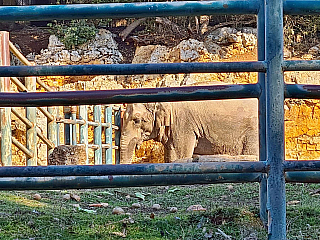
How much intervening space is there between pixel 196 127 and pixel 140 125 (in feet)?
3.19

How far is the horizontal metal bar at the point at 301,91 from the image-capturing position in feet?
4.68

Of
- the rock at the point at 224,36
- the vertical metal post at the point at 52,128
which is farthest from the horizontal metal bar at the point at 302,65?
the rock at the point at 224,36

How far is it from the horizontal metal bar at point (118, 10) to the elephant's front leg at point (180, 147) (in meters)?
6.65

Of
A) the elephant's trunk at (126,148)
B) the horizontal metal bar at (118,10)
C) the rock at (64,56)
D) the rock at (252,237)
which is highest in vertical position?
the rock at (64,56)

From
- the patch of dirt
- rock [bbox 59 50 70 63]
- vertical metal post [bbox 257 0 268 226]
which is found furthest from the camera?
the patch of dirt

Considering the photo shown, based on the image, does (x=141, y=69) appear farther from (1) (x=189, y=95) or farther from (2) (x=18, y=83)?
(2) (x=18, y=83)

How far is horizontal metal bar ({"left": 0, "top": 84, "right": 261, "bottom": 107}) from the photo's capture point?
4.82 feet

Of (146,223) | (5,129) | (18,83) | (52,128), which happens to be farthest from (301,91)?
(52,128)

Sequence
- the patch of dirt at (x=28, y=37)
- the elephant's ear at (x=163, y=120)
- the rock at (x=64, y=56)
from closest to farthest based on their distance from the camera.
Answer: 1. the elephant's ear at (x=163, y=120)
2. the rock at (x=64, y=56)
3. the patch of dirt at (x=28, y=37)

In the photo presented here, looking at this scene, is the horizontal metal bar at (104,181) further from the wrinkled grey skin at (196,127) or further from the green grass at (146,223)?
the wrinkled grey skin at (196,127)

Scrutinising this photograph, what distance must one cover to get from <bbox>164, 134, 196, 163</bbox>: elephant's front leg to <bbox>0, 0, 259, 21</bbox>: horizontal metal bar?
6.65 m

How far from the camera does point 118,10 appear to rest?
56.1 inches

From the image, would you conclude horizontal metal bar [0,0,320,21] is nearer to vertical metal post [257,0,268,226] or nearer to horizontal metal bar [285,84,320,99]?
vertical metal post [257,0,268,226]

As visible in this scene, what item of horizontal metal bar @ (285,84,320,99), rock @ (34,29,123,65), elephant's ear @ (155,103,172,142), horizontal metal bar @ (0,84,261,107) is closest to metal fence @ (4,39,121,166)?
elephant's ear @ (155,103,172,142)
